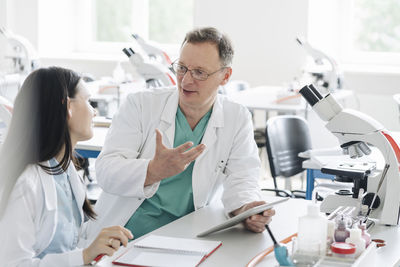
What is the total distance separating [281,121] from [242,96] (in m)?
1.83

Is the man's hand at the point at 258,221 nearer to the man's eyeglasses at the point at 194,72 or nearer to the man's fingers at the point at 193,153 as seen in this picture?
the man's fingers at the point at 193,153

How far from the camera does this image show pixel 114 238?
1526 millimetres

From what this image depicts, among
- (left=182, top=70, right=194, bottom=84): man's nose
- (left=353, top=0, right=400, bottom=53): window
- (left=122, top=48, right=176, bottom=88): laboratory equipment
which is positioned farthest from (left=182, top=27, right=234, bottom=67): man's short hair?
(left=353, top=0, right=400, bottom=53): window

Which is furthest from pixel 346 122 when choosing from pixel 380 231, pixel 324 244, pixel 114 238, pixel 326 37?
pixel 326 37

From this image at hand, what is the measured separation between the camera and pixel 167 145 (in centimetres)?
229

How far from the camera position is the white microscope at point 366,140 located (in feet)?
6.41

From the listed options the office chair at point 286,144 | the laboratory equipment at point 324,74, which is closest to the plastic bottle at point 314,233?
the office chair at point 286,144

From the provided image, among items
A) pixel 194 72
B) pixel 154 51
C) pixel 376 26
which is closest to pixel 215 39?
pixel 194 72

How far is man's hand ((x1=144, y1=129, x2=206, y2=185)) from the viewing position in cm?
184

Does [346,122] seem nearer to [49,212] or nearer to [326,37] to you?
[49,212]

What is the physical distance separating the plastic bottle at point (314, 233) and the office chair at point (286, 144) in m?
1.78

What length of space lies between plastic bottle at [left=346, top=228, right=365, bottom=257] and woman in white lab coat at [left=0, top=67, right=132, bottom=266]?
56 cm

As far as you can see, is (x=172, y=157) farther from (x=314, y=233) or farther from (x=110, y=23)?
(x=110, y=23)

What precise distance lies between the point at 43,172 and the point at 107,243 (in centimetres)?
26
